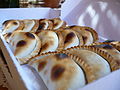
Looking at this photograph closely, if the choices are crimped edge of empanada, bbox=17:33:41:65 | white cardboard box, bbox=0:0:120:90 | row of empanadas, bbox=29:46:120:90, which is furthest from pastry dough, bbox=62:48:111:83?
white cardboard box, bbox=0:0:120:90

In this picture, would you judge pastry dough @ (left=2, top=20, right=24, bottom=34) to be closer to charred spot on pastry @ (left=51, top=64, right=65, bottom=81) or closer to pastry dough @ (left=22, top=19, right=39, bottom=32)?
pastry dough @ (left=22, top=19, right=39, bottom=32)

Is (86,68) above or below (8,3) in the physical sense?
below

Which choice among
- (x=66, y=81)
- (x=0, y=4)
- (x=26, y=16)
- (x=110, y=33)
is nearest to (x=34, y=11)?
(x=26, y=16)

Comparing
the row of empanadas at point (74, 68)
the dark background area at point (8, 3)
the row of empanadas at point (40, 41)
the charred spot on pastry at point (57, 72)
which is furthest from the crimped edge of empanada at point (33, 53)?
the dark background area at point (8, 3)

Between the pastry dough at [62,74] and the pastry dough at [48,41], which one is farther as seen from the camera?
the pastry dough at [48,41]

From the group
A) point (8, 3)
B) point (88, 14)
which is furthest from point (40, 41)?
point (8, 3)

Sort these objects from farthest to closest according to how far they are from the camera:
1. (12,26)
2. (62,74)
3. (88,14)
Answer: (88,14), (12,26), (62,74)

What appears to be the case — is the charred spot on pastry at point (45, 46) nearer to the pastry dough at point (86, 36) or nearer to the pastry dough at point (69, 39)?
the pastry dough at point (69, 39)

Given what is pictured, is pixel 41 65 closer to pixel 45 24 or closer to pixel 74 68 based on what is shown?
pixel 74 68
